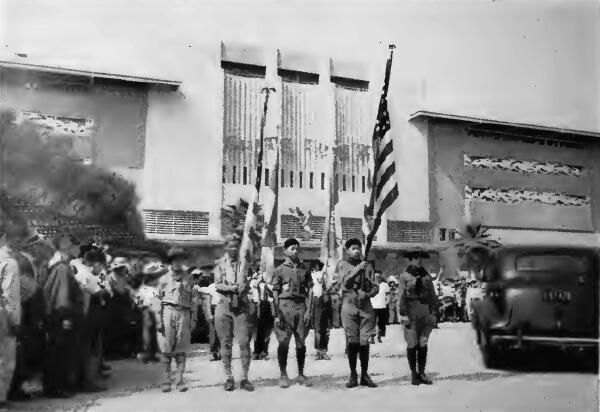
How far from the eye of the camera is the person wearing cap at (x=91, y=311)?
17.5 ft

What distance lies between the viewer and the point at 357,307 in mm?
5430

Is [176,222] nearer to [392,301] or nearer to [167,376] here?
[167,376]

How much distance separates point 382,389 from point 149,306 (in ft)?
7.23

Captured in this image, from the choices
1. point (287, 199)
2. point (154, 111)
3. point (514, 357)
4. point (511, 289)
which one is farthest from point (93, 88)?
point (514, 357)

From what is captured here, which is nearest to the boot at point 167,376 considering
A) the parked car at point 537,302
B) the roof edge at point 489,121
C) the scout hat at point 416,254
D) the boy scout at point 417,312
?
the boy scout at point 417,312

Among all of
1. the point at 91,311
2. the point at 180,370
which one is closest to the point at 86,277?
the point at 91,311

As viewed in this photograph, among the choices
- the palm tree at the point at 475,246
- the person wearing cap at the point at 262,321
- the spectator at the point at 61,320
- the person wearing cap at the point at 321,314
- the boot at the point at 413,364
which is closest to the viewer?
the spectator at the point at 61,320

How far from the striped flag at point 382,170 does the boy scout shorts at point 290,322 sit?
0.96m

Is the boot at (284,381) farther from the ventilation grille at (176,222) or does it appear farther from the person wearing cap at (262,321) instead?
the person wearing cap at (262,321)

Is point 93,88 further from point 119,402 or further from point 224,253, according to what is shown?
point 119,402

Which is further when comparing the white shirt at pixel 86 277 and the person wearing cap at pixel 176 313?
the white shirt at pixel 86 277

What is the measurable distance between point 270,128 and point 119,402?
2.56 meters

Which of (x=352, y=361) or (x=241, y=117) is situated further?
(x=241, y=117)

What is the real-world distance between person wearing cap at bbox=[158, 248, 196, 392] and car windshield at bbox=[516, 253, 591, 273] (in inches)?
114
